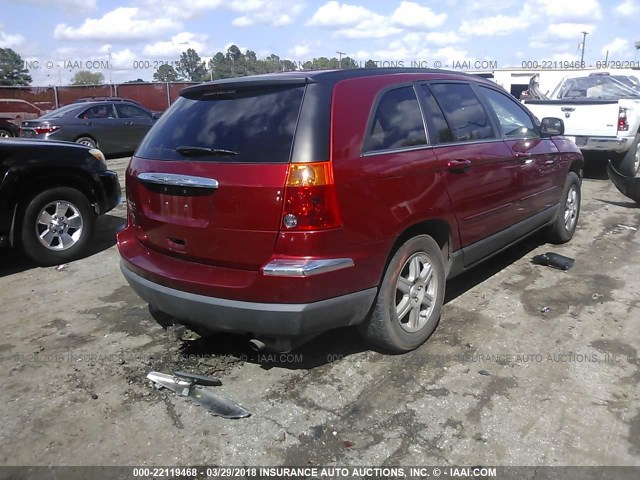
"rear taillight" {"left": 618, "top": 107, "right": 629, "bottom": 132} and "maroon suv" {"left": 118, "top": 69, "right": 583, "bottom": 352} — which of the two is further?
"rear taillight" {"left": 618, "top": 107, "right": 629, "bottom": 132}

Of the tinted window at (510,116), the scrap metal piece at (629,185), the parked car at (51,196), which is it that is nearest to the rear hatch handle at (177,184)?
the parked car at (51,196)

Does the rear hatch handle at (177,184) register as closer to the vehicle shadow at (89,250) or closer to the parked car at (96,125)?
the vehicle shadow at (89,250)

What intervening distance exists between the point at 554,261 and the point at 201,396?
3748 millimetres

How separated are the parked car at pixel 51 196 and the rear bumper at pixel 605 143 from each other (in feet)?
25.3

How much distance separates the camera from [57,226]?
561 centimetres

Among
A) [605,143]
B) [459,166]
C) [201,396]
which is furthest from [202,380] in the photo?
[605,143]

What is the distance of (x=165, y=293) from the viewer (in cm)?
325

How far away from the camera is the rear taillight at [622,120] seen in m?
9.20

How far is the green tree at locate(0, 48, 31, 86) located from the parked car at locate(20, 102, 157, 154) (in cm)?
4432

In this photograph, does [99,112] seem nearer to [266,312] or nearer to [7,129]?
[7,129]

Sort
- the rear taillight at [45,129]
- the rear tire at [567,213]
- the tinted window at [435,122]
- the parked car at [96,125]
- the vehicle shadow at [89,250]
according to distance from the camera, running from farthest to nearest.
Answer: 1. the parked car at [96,125]
2. the rear taillight at [45,129]
3. the rear tire at [567,213]
4. the vehicle shadow at [89,250]
5. the tinted window at [435,122]

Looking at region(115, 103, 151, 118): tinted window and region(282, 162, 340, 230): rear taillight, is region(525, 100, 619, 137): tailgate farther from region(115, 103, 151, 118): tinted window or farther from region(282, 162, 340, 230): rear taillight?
region(115, 103, 151, 118): tinted window

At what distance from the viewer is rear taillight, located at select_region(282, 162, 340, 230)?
284 cm

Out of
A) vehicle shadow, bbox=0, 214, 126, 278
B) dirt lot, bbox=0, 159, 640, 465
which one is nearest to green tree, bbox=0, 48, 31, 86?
vehicle shadow, bbox=0, 214, 126, 278
